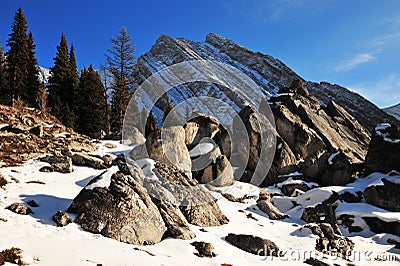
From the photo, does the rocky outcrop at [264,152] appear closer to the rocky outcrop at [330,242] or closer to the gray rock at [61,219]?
the rocky outcrop at [330,242]

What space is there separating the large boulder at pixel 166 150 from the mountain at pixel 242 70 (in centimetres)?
5663

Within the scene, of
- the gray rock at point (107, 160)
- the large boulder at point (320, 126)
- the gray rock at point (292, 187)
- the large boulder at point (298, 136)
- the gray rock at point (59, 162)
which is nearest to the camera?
the gray rock at point (59, 162)

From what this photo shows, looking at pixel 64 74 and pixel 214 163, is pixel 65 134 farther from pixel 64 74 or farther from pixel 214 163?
pixel 64 74

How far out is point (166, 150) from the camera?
26016 millimetres

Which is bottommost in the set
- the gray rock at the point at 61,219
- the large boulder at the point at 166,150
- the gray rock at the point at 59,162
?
the gray rock at the point at 61,219

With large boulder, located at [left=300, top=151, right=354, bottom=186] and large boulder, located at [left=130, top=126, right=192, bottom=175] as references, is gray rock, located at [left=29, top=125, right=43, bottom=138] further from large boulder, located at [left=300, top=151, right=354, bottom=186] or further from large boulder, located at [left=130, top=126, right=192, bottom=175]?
large boulder, located at [left=300, top=151, right=354, bottom=186]

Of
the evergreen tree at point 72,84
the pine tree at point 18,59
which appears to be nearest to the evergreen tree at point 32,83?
the pine tree at point 18,59

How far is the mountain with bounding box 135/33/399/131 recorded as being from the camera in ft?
321

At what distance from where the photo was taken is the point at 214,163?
94.6 ft

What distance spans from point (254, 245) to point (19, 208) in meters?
12.9

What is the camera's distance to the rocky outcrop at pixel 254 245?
15414 mm

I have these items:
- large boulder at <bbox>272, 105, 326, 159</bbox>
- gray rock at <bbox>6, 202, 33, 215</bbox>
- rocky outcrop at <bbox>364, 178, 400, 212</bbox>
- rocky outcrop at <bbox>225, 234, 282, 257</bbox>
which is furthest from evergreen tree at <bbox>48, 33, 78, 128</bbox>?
rocky outcrop at <bbox>364, 178, 400, 212</bbox>

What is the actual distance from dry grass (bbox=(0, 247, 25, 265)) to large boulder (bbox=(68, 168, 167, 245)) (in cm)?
350

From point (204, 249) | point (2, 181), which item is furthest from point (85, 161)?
point (204, 249)
